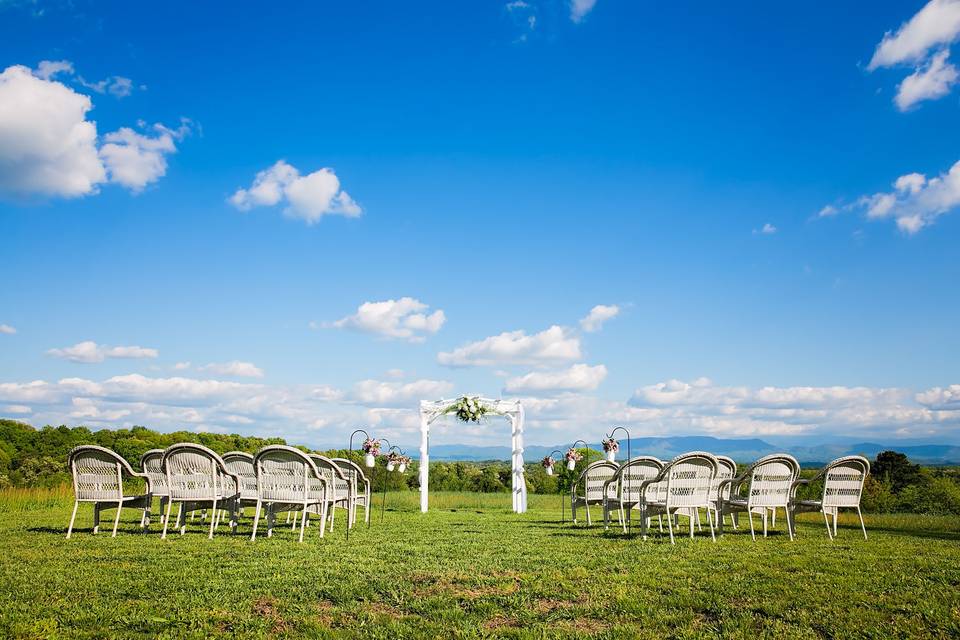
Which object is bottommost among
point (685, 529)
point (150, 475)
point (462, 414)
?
point (685, 529)

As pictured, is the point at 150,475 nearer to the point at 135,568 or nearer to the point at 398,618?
the point at 135,568

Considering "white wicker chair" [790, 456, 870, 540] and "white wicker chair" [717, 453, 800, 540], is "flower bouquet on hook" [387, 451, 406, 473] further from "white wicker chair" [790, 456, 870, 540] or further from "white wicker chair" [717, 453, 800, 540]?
"white wicker chair" [790, 456, 870, 540]

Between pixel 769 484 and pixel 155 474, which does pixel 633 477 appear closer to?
pixel 769 484

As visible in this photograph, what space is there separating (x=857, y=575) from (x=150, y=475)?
30.0 feet

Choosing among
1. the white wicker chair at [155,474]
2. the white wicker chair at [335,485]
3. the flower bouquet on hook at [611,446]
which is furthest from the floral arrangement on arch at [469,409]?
the white wicker chair at [155,474]

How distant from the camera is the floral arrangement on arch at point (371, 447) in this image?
1403cm

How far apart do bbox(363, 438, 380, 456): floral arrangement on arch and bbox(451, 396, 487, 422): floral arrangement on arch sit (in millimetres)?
6071

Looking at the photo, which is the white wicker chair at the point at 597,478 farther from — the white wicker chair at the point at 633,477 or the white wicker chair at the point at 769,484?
the white wicker chair at the point at 769,484

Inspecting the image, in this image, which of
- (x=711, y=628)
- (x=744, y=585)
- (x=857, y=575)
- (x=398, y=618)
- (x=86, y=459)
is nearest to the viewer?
(x=711, y=628)

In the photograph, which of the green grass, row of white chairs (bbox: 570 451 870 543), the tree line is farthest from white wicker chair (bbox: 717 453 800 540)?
the tree line

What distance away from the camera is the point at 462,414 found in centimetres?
2034

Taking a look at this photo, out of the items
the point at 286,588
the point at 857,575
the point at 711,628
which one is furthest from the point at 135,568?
the point at 857,575

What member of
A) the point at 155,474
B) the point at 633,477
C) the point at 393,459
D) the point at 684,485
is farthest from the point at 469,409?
the point at 684,485

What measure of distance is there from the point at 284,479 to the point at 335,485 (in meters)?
2.05
